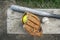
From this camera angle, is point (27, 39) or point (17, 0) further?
point (17, 0)

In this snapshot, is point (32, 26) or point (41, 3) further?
point (41, 3)

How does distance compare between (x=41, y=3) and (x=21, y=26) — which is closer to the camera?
(x=21, y=26)

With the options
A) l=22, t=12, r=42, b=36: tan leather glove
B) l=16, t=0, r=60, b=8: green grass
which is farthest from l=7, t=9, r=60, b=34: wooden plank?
l=16, t=0, r=60, b=8: green grass

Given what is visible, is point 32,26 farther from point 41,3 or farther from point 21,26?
point 41,3

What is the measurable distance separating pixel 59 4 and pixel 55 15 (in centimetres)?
76

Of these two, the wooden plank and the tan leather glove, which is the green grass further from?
the tan leather glove

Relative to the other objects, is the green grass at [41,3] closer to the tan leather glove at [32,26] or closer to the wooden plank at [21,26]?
the wooden plank at [21,26]

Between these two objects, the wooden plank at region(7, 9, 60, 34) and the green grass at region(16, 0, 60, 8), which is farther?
the green grass at region(16, 0, 60, 8)

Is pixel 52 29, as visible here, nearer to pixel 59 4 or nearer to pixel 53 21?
pixel 53 21

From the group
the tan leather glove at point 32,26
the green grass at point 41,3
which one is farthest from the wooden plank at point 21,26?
the green grass at point 41,3

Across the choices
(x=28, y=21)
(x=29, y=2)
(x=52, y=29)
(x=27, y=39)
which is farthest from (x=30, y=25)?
(x=29, y=2)

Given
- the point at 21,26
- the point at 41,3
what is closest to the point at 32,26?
the point at 21,26

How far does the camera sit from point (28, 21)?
1.88 metres

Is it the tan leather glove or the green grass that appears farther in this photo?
the green grass
